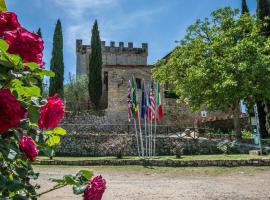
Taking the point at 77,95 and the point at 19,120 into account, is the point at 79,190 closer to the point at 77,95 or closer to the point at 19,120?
the point at 19,120

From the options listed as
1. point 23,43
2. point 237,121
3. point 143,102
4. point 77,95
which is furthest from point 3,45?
point 77,95

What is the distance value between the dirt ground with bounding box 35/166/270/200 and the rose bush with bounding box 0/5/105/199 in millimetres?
4887

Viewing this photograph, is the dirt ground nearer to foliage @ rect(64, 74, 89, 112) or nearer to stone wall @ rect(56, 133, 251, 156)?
stone wall @ rect(56, 133, 251, 156)

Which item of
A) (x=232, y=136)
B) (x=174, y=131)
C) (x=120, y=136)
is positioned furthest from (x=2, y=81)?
(x=174, y=131)

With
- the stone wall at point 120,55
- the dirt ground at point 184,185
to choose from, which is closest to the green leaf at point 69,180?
the dirt ground at point 184,185

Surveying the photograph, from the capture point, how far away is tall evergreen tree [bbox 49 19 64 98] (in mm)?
37531

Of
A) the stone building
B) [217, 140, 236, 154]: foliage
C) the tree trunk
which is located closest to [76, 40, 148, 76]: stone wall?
the stone building

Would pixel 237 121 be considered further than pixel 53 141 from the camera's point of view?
Yes

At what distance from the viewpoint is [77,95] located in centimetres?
4072

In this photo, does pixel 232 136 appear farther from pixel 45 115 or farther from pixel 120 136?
pixel 45 115

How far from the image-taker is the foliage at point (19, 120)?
1.71m

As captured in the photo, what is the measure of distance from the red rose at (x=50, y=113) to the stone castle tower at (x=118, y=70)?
30282mm

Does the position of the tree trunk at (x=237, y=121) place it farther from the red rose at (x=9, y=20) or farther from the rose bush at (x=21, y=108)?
the red rose at (x=9, y=20)

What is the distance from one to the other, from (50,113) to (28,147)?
0.84 feet
